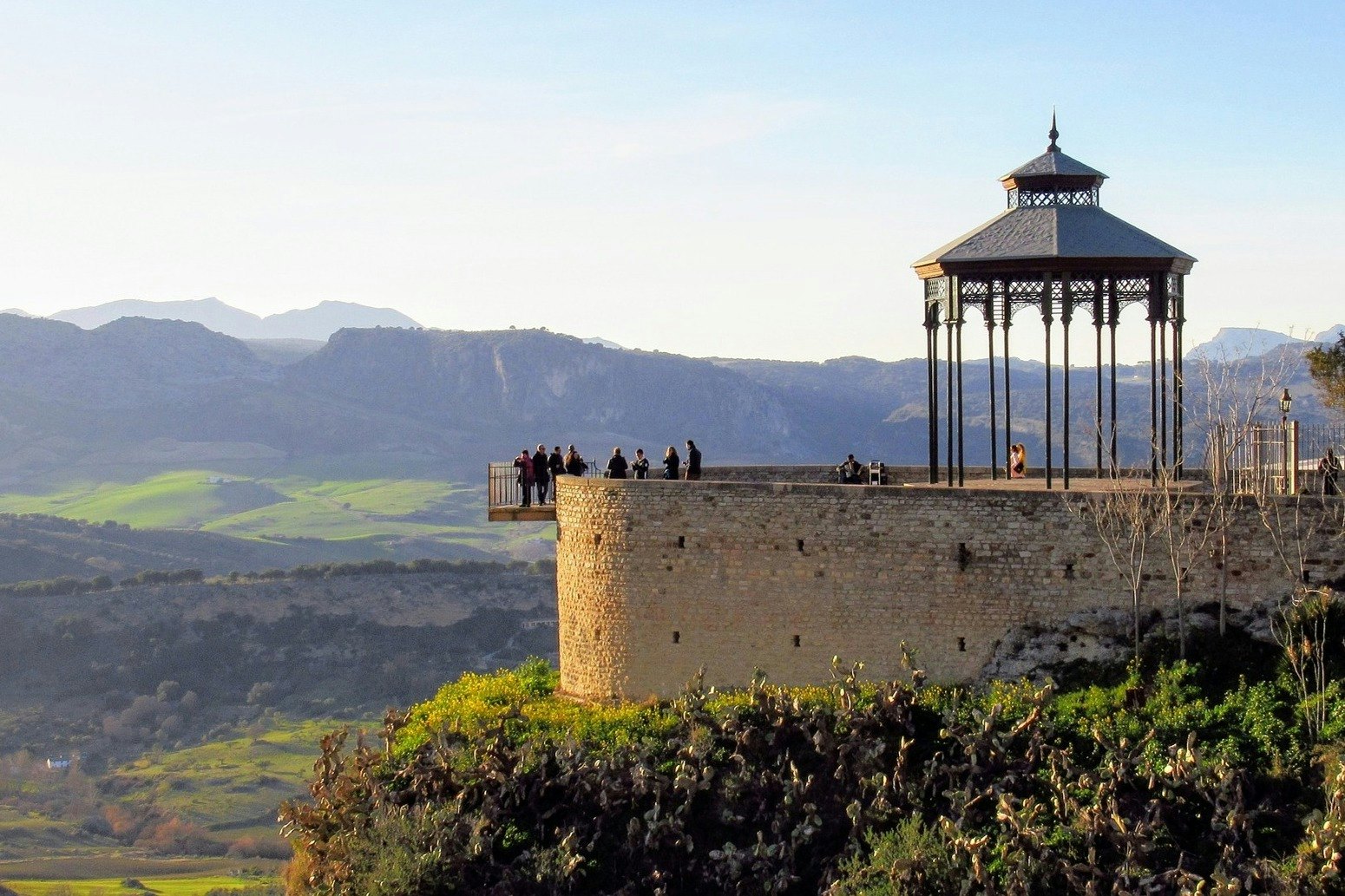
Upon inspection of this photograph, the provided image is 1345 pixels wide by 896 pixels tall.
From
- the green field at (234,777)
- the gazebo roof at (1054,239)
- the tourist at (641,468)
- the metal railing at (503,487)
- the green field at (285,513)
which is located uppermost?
the gazebo roof at (1054,239)

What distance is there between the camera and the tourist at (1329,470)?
2378 centimetres

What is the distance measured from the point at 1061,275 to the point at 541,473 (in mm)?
8499

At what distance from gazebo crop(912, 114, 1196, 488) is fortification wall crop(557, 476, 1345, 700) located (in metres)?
1.94

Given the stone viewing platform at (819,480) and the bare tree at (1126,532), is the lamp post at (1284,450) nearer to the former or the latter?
the stone viewing platform at (819,480)

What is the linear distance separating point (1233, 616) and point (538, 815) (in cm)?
883

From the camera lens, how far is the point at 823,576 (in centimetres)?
2386

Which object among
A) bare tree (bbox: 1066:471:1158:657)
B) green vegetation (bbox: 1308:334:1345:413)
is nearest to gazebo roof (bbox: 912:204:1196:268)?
bare tree (bbox: 1066:471:1158:657)

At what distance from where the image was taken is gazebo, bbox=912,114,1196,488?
25281 millimetres


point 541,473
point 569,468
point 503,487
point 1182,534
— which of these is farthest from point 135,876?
point 1182,534

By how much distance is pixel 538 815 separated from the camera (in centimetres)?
2284

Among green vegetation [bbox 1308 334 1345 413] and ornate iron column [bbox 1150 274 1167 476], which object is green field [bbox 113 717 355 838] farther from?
ornate iron column [bbox 1150 274 1167 476]

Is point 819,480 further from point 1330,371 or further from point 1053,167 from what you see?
point 1330,371

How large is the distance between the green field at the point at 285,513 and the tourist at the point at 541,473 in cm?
13407

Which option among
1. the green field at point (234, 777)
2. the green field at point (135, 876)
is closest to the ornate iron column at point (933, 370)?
the green field at point (135, 876)
